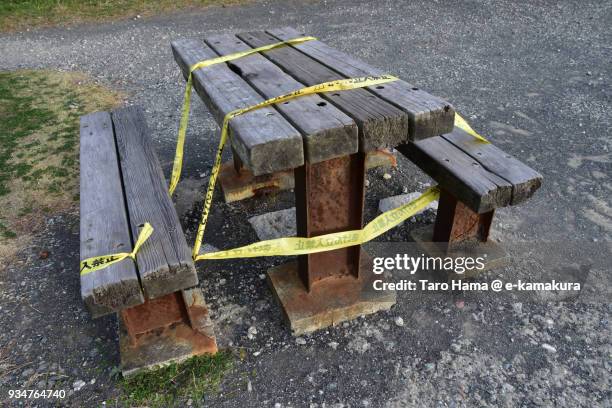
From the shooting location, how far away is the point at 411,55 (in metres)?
6.85

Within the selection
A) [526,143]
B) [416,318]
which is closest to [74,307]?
[416,318]

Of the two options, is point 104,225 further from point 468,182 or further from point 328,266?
point 468,182

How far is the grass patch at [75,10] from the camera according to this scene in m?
8.87

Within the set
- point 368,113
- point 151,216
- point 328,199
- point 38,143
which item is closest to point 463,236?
point 328,199

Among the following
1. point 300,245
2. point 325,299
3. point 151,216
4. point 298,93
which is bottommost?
point 325,299

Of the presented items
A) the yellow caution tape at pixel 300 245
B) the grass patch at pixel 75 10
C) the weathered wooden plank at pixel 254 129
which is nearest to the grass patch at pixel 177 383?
the yellow caution tape at pixel 300 245

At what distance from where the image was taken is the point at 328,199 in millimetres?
2592

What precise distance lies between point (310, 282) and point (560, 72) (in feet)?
16.5

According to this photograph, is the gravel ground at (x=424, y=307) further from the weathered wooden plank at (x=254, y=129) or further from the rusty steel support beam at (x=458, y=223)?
the weathered wooden plank at (x=254, y=129)

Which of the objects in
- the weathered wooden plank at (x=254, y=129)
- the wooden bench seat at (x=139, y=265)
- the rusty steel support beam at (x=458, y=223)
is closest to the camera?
the weathered wooden plank at (x=254, y=129)

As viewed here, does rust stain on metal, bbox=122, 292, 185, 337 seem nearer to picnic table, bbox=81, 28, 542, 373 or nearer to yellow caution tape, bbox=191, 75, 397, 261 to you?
picnic table, bbox=81, 28, 542, 373

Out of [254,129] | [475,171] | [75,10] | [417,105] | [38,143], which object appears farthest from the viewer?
[75,10]

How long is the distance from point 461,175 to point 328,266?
92 centimetres

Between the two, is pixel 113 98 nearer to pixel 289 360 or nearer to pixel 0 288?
pixel 0 288
